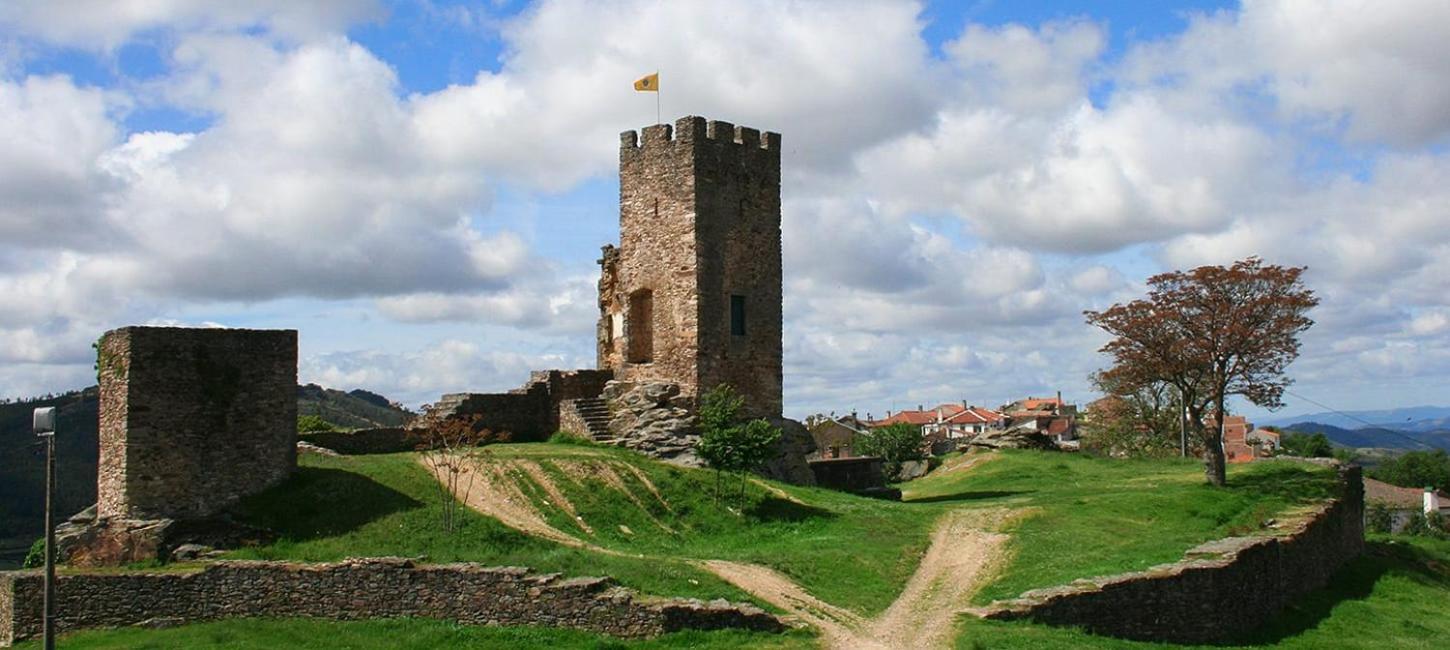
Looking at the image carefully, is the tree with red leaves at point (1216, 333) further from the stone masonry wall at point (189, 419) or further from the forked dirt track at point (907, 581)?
the stone masonry wall at point (189, 419)

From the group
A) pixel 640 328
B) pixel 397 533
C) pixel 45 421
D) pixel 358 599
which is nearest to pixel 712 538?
pixel 397 533

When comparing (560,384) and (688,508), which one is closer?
(688,508)

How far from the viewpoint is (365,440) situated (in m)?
30.7

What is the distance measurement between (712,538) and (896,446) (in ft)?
93.5

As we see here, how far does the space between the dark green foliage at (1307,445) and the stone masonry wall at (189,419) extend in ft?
285

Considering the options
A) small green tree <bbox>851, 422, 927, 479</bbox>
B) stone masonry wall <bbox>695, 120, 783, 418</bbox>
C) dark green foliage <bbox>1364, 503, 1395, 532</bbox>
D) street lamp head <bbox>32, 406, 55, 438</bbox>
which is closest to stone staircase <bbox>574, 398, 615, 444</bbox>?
stone masonry wall <bbox>695, 120, 783, 418</bbox>

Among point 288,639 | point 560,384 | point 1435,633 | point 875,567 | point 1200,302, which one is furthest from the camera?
point 560,384

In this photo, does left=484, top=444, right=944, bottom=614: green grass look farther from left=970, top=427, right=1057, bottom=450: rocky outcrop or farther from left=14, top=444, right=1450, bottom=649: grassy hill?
left=970, top=427, right=1057, bottom=450: rocky outcrop

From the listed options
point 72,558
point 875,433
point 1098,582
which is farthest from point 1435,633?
point 875,433

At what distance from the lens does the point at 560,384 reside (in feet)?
112

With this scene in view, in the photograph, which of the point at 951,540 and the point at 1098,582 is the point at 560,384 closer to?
the point at 951,540

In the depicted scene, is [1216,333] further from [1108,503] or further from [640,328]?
[640,328]

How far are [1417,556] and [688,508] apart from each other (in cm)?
2508

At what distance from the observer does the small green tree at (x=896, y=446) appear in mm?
49862
